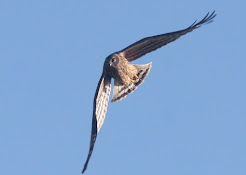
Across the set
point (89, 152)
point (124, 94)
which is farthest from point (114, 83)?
point (89, 152)

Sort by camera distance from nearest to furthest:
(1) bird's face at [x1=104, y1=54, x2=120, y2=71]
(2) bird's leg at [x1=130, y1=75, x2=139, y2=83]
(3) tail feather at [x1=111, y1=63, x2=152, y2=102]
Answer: (1) bird's face at [x1=104, y1=54, x2=120, y2=71] < (2) bird's leg at [x1=130, y1=75, x2=139, y2=83] < (3) tail feather at [x1=111, y1=63, x2=152, y2=102]

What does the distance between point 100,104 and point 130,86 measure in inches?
66.5

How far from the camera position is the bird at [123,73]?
3956 centimetres

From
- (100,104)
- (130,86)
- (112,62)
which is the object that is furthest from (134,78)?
(100,104)

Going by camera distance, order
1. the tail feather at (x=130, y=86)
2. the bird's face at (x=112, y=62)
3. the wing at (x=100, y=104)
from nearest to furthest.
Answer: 1. the wing at (x=100, y=104)
2. the bird's face at (x=112, y=62)
3. the tail feather at (x=130, y=86)

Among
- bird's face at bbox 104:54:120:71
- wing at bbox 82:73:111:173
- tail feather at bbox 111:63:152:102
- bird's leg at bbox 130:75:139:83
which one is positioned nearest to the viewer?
wing at bbox 82:73:111:173

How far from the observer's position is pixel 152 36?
130 feet

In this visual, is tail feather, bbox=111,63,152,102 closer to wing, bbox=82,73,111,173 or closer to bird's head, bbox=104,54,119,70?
wing, bbox=82,73,111,173

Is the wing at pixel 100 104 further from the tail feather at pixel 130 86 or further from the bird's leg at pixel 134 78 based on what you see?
the bird's leg at pixel 134 78

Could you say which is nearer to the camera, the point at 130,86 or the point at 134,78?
the point at 134,78

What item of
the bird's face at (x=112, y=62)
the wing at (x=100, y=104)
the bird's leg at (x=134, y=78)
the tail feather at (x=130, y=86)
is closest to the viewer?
the wing at (x=100, y=104)

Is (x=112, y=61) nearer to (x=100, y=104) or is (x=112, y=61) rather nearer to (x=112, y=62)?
(x=112, y=62)

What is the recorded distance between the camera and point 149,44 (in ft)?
132

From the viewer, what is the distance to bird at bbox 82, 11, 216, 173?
39.6 meters
